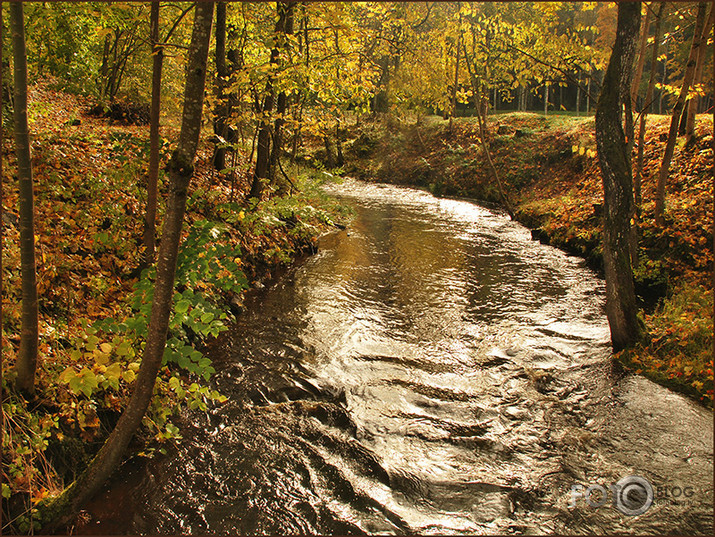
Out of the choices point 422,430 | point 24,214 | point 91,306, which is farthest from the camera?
point 91,306

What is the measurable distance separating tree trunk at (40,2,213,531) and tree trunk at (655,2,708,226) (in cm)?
974

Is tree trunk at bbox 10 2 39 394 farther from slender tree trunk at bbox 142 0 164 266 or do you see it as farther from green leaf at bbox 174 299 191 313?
slender tree trunk at bbox 142 0 164 266

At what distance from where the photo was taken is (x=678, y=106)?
9.59m

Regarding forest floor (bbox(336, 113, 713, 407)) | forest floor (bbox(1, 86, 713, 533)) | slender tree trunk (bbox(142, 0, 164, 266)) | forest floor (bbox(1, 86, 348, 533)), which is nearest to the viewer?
forest floor (bbox(1, 86, 348, 533))

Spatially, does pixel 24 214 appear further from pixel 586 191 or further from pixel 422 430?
pixel 586 191

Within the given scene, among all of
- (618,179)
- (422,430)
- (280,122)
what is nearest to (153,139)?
(422,430)

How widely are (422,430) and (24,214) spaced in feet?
14.9

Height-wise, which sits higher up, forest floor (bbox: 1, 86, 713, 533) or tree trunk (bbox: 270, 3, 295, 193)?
tree trunk (bbox: 270, 3, 295, 193)

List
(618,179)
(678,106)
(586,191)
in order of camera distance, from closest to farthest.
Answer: (618,179) → (678,106) → (586,191)

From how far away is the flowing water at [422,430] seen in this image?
4.03m

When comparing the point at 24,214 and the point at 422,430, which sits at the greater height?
the point at 24,214

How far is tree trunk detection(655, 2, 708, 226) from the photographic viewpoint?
8.84m

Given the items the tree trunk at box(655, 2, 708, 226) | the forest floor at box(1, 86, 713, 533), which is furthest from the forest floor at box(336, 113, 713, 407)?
the tree trunk at box(655, 2, 708, 226)

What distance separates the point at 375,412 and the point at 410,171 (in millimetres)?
25591
